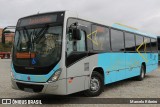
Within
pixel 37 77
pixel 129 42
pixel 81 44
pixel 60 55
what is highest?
pixel 129 42

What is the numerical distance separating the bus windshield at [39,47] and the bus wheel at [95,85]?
2115 mm

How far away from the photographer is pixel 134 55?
13.8m

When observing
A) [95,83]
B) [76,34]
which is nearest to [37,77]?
[76,34]

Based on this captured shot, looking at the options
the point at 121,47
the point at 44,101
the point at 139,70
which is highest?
the point at 121,47

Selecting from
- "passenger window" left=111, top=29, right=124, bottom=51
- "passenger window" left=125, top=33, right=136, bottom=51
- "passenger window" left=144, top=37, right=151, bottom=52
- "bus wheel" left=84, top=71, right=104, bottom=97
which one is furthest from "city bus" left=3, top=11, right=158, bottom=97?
"passenger window" left=144, top=37, right=151, bottom=52

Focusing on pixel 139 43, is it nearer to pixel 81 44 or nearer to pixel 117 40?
pixel 117 40

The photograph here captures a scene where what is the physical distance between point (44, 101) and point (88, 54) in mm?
2177

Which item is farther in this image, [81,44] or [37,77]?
[81,44]

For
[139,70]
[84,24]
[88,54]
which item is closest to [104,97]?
[88,54]

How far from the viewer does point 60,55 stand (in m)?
8.03

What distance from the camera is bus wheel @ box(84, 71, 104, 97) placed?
9.52 metres

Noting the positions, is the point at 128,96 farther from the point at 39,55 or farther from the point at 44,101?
the point at 39,55

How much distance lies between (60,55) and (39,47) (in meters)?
0.76

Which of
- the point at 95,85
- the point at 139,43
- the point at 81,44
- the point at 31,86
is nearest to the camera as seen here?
the point at 31,86
